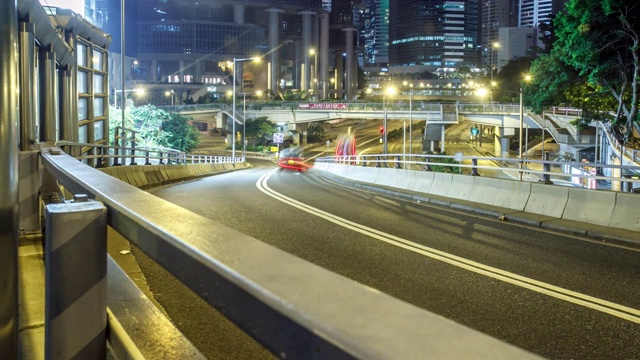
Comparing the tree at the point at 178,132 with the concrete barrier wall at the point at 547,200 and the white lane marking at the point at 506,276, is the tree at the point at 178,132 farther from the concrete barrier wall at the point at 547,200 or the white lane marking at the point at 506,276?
the white lane marking at the point at 506,276

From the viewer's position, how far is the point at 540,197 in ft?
51.0

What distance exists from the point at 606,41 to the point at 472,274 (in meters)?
27.0

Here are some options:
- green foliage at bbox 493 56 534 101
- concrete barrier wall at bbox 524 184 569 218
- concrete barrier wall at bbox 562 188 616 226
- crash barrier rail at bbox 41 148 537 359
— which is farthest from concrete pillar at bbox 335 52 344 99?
crash barrier rail at bbox 41 148 537 359

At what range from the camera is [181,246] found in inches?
89.9

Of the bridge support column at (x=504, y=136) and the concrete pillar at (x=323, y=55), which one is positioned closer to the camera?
the bridge support column at (x=504, y=136)

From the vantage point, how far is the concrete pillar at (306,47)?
152000mm

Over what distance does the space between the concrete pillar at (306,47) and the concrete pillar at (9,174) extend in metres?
149

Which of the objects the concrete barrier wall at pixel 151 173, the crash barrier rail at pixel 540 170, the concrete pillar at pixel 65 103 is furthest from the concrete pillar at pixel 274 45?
the concrete pillar at pixel 65 103

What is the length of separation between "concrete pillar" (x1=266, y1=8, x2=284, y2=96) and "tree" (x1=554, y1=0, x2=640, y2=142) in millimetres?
113980

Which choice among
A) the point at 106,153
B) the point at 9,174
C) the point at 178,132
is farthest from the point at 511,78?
the point at 9,174

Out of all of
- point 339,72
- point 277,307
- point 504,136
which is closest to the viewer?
point 277,307

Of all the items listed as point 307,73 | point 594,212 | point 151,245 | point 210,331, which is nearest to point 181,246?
point 151,245

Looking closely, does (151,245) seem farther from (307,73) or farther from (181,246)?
(307,73)

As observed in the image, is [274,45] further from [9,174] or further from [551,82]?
[9,174]
